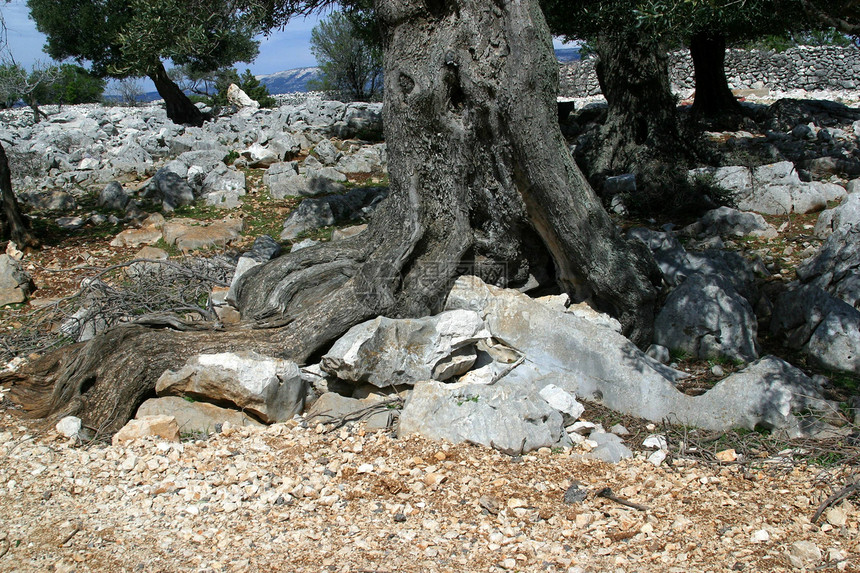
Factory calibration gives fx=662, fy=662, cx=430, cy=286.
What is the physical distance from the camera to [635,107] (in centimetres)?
1052

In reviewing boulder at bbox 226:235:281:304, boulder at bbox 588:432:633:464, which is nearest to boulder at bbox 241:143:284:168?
boulder at bbox 226:235:281:304

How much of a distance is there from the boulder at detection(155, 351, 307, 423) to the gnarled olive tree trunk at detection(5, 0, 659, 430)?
0.27m

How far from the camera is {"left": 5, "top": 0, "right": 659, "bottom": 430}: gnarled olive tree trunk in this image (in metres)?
5.03

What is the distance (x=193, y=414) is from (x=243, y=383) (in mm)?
424

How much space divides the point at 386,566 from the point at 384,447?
3.68ft

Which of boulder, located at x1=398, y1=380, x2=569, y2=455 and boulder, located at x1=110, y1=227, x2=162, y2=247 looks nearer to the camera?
boulder, located at x1=398, y1=380, x2=569, y2=455

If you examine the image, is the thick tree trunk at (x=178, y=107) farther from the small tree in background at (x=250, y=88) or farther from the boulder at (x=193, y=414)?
the boulder at (x=193, y=414)

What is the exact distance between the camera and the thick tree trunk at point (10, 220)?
29.7 ft

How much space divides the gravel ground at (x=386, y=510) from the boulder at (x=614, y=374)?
62cm

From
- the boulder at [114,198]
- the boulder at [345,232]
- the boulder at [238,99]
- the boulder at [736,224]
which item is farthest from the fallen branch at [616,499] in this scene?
the boulder at [238,99]

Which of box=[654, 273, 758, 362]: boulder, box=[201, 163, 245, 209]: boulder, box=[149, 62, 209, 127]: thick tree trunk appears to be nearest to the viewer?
box=[654, 273, 758, 362]: boulder

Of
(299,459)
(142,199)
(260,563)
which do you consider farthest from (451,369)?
(142,199)

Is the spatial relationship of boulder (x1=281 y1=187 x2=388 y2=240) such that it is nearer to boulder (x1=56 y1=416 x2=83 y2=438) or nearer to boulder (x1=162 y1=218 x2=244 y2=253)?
boulder (x1=162 y1=218 x2=244 y2=253)

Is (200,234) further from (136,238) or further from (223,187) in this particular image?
(223,187)
